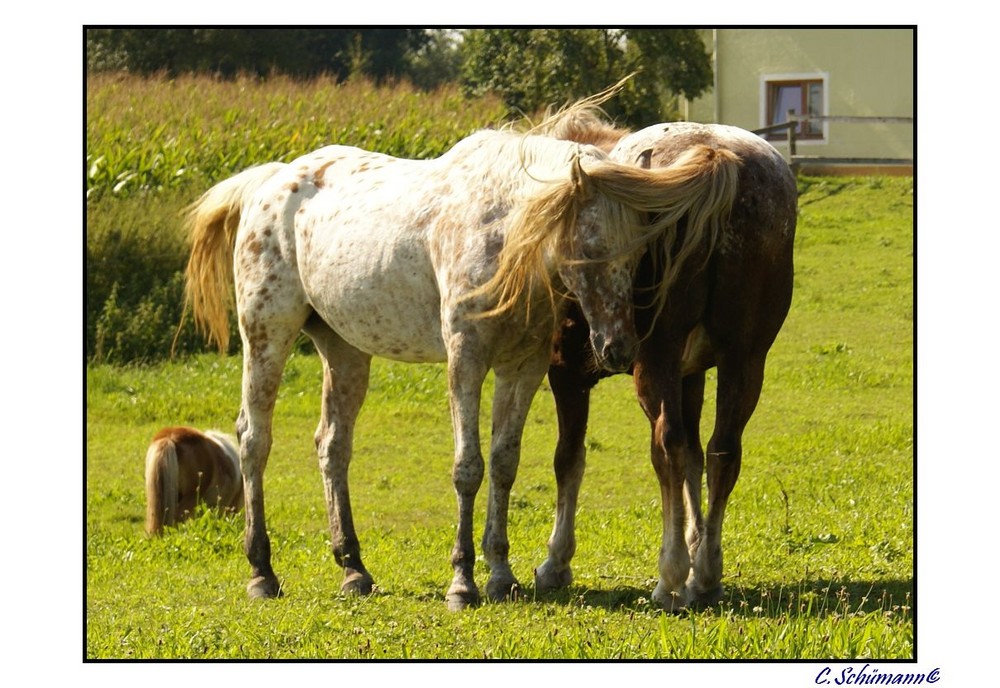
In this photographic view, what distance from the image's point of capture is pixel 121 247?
1542 centimetres

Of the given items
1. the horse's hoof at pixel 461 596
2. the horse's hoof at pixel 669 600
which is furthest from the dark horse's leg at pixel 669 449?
the horse's hoof at pixel 461 596

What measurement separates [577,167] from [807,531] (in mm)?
3333

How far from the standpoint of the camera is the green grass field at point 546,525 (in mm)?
5477

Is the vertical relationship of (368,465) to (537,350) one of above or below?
below

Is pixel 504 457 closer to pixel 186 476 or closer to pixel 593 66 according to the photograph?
pixel 186 476

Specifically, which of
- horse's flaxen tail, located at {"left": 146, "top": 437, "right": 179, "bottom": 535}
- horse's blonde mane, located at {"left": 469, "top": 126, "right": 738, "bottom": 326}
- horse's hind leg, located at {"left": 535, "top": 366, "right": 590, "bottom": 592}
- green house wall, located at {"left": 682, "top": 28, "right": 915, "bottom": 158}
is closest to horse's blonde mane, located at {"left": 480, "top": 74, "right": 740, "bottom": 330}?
horse's blonde mane, located at {"left": 469, "top": 126, "right": 738, "bottom": 326}

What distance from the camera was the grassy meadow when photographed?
216 inches

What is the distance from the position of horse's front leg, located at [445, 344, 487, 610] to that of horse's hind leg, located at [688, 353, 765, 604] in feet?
3.53

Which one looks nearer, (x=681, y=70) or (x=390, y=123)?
(x=390, y=123)

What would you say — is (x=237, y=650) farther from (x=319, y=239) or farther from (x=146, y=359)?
(x=146, y=359)

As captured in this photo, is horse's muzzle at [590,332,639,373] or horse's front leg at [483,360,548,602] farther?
horse's front leg at [483,360,548,602]

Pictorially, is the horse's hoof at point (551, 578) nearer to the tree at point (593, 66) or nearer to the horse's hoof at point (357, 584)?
the horse's hoof at point (357, 584)

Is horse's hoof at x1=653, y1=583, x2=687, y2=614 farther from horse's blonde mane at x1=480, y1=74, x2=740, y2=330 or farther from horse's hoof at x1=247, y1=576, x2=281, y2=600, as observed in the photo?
horse's hoof at x1=247, y1=576, x2=281, y2=600

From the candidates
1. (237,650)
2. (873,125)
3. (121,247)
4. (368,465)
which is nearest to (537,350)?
(237,650)
